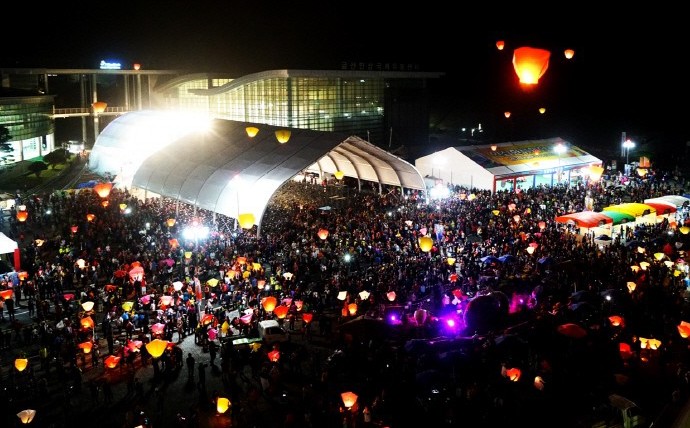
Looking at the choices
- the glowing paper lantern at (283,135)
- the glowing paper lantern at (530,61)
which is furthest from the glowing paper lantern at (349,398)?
the glowing paper lantern at (283,135)

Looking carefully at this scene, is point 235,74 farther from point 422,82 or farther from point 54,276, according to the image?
point 54,276

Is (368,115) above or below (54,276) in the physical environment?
above

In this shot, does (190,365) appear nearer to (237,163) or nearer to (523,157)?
(237,163)

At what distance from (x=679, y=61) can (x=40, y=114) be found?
55.7 meters

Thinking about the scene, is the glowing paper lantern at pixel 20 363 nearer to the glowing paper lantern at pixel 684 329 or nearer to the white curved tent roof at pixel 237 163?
the white curved tent roof at pixel 237 163

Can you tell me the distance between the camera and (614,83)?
Answer: 61438 millimetres

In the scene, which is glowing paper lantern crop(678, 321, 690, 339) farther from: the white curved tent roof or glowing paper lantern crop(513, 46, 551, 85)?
the white curved tent roof

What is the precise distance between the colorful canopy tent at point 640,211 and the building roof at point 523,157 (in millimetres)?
8121

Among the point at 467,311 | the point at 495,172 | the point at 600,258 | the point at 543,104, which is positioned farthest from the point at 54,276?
the point at 543,104

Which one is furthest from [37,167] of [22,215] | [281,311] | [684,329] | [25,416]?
[684,329]

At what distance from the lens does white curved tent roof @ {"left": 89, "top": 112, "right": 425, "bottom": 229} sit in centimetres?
2417

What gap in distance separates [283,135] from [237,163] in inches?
94.0

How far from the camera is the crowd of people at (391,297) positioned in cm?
1160

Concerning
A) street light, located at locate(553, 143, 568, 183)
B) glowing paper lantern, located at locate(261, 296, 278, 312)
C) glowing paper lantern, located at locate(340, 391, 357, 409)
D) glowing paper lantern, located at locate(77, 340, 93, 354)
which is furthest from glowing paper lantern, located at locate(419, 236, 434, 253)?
street light, located at locate(553, 143, 568, 183)
